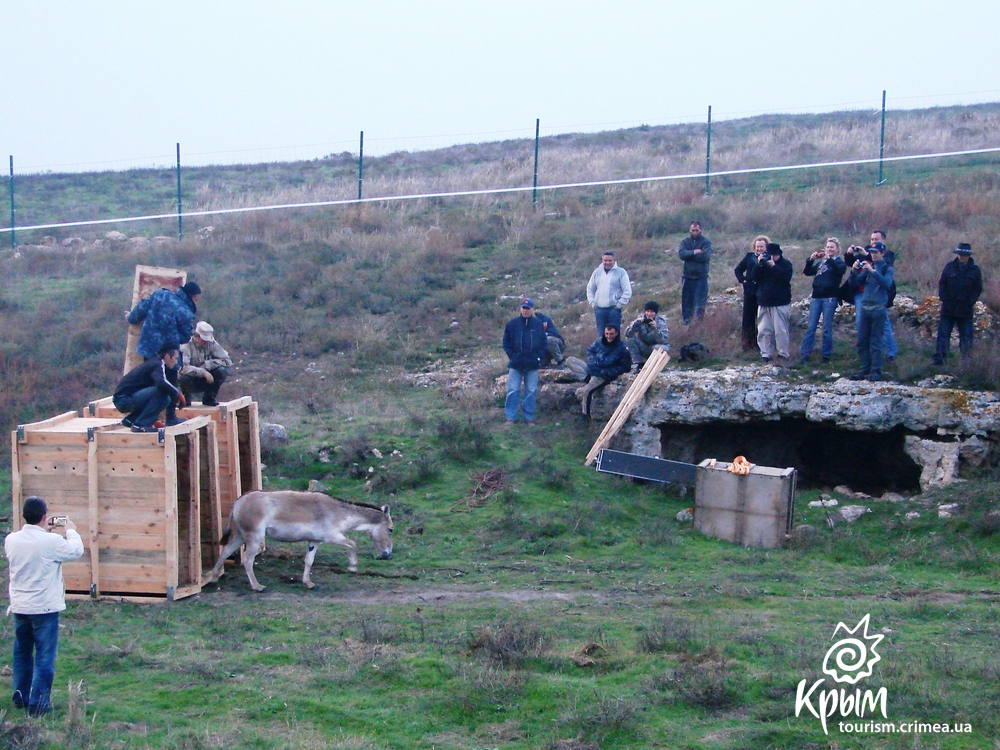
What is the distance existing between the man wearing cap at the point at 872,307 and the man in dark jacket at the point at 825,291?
0.98ft

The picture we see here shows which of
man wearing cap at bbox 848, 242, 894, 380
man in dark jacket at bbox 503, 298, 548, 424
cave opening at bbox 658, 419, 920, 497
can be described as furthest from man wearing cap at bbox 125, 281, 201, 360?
man wearing cap at bbox 848, 242, 894, 380

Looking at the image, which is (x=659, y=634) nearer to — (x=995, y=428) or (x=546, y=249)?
(x=995, y=428)

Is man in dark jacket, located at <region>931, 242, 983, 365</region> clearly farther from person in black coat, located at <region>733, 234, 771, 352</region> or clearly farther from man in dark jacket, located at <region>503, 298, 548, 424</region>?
man in dark jacket, located at <region>503, 298, 548, 424</region>

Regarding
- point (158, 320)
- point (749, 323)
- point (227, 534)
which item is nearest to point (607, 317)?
point (749, 323)

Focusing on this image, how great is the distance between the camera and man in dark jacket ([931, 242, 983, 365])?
14773 mm

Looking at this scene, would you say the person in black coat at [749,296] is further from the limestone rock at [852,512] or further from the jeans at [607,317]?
the limestone rock at [852,512]

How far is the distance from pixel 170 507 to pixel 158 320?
2691mm

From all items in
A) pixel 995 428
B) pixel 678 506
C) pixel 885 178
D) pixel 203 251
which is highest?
pixel 885 178

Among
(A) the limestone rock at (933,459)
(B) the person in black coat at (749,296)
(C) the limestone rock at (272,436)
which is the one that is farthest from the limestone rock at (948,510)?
(C) the limestone rock at (272,436)

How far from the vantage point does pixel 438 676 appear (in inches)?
321

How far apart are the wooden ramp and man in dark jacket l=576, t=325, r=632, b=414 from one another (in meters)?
0.39

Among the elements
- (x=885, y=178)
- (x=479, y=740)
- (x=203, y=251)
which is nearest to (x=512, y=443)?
(x=479, y=740)

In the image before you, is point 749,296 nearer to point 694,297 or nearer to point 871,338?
point 694,297

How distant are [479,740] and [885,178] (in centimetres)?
2587
